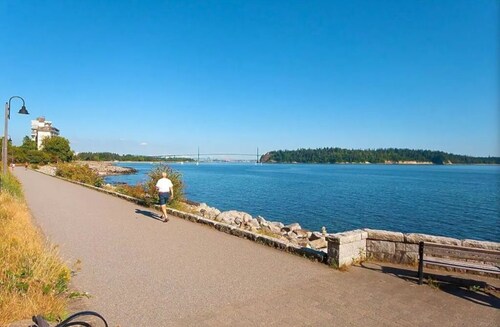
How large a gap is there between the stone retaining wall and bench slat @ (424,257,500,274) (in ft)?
2.24

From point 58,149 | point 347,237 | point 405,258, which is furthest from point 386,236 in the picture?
point 58,149

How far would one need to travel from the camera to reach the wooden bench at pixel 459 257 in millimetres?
5153

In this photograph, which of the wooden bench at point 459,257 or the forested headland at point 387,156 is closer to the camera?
the wooden bench at point 459,257

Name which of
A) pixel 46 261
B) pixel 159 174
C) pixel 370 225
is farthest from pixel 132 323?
pixel 370 225

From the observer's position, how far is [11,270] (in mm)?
4598

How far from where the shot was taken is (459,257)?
535cm

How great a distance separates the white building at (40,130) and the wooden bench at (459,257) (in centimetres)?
10583

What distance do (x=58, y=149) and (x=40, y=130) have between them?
138 feet

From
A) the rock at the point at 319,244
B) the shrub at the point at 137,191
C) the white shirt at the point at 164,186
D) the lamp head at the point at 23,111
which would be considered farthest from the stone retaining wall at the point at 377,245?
the lamp head at the point at 23,111

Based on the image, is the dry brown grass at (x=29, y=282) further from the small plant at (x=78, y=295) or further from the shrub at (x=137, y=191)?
the shrub at (x=137, y=191)

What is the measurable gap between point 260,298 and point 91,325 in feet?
8.10

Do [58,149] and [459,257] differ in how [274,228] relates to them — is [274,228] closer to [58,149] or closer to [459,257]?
[459,257]

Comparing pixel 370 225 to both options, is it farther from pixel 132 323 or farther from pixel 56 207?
pixel 132 323

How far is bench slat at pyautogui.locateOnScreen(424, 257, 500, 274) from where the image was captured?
5189 mm
